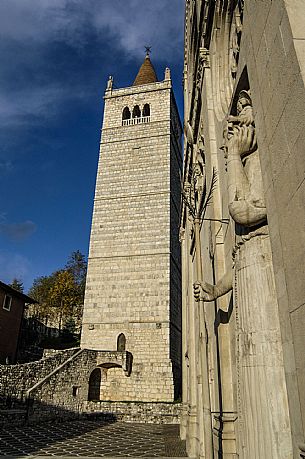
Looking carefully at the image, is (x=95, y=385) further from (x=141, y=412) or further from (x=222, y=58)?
(x=222, y=58)

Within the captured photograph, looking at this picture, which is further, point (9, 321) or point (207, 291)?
point (9, 321)

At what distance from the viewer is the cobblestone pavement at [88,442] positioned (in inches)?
354

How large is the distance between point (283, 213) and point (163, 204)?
74.6ft

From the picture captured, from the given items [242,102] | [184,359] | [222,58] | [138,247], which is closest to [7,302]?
[138,247]

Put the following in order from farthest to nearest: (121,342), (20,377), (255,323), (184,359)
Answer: (121,342) < (20,377) < (184,359) < (255,323)

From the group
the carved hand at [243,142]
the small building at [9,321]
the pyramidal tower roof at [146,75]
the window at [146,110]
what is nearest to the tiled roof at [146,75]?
the pyramidal tower roof at [146,75]

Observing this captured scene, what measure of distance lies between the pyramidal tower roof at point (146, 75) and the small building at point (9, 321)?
2257cm

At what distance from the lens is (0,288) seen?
22.9 meters

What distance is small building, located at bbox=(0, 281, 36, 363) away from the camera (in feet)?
75.0

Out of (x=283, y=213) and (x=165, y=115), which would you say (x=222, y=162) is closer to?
(x=283, y=213)

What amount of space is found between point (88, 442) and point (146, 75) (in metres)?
32.1

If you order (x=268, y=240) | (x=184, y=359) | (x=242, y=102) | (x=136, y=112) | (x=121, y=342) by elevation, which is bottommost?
(x=184, y=359)

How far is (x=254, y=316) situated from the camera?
10.6 feet

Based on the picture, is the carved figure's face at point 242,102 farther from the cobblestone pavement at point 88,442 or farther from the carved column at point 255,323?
the cobblestone pavement at point 88,442
